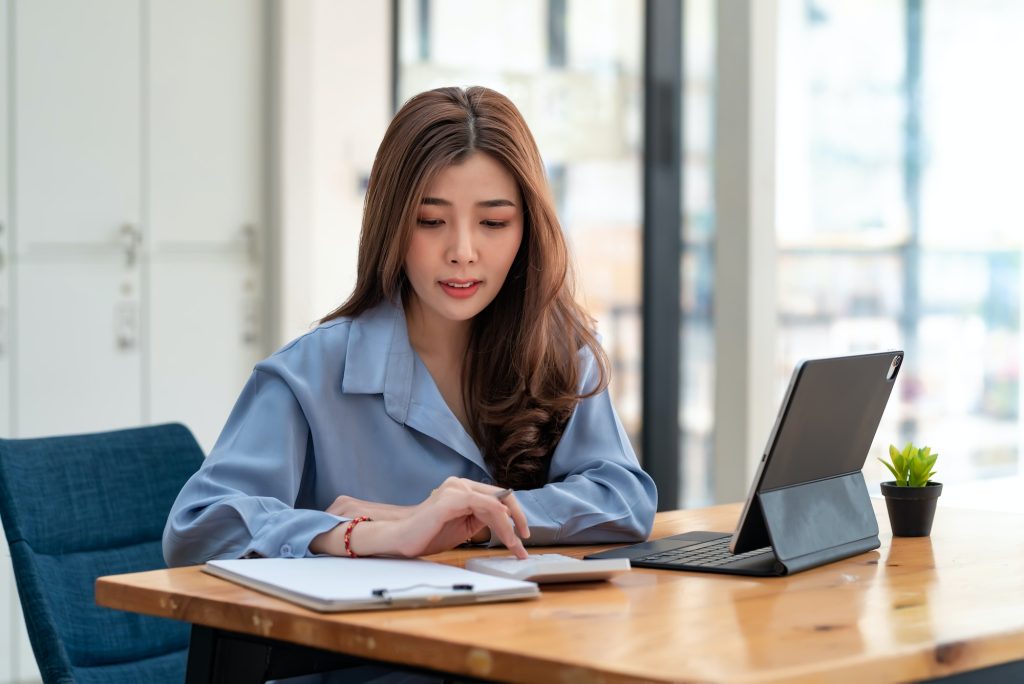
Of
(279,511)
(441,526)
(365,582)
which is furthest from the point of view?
(279,511)

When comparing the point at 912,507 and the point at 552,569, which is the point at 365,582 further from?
the point at 912,507

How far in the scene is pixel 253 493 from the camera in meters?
1.63

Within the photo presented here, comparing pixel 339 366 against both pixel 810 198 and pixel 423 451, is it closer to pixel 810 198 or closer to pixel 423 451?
pixel 423 451

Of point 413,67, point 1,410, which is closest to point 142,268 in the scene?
point 1,410

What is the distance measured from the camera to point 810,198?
151 inches

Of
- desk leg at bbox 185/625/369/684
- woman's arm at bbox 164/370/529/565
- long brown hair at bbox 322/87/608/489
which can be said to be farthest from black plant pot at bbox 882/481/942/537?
desk leg at bbox 185/625/369/684

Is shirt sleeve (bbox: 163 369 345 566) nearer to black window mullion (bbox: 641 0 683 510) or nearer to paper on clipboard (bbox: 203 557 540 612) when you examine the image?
paper on clipboard (bbox: 203 557 540 612)

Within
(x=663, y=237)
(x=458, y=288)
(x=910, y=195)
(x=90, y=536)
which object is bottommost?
(x=90, y=536)

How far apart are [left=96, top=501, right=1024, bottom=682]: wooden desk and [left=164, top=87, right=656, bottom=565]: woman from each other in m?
0.21

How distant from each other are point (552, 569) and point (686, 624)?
7.9 inches

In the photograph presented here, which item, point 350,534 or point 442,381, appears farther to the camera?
point 442,381

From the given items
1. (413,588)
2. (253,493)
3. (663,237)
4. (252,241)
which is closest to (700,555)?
A: (413,588)

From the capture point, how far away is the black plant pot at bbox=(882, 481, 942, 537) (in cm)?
175

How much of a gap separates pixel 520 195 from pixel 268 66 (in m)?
2.36
